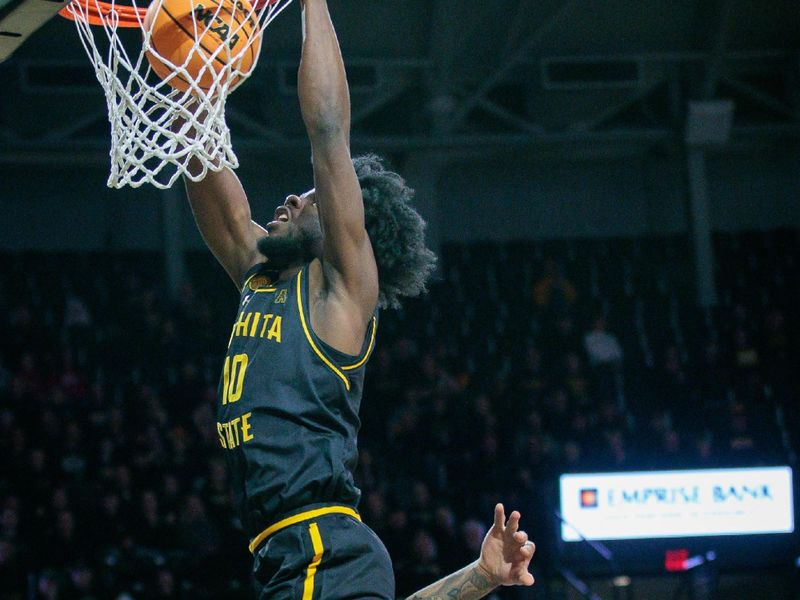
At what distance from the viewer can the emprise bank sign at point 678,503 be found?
874 cm

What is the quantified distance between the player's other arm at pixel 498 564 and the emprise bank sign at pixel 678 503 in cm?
556

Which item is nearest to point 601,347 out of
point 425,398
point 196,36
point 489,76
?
point 425,398

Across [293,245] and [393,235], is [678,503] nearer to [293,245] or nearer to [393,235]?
[393,235]

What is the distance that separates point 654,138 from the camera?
13555 millimetres

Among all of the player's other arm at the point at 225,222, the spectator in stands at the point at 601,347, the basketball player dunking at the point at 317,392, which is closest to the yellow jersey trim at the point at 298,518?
the basketball player dunking at the point at 317,392

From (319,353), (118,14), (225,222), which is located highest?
(118,14)

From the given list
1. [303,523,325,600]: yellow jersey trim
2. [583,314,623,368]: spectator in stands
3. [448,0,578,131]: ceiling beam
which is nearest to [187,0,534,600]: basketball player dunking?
[303,523,325,600]: yellow jersey trim

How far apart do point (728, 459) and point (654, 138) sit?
5.16 metres

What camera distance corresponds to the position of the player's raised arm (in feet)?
10.2

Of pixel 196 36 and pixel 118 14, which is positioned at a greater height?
pixel 118 14

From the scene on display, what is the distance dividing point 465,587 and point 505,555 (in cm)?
14

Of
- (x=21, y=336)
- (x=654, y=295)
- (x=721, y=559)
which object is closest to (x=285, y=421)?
(x=721, y=559)

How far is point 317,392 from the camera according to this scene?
3123 millimetres

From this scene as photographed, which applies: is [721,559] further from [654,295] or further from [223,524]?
[654,295]
